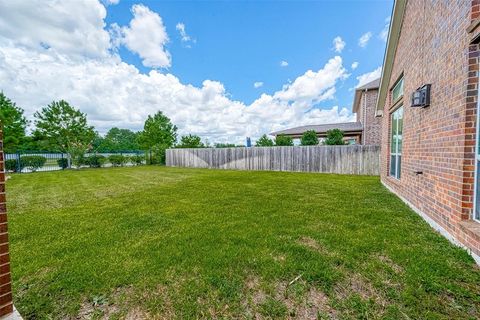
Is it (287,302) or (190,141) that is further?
(190,141)

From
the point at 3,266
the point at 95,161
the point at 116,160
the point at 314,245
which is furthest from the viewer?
the point at 116,160

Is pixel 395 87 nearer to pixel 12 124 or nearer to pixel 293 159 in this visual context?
pixel 293 159

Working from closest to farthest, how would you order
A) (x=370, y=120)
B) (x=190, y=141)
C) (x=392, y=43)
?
(x=392, y=43), (x=370, y=120), (x=190, y=141)

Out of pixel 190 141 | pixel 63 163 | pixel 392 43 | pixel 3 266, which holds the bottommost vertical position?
pixel 3 266

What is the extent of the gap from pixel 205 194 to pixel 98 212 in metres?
2.73

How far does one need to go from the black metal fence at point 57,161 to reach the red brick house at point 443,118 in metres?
22.2

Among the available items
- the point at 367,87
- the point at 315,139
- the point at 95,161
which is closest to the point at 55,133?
the point at 95,161

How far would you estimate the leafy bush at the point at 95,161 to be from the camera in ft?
62.1

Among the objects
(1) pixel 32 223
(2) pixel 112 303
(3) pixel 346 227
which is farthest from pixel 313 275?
(1) pixel 32 223

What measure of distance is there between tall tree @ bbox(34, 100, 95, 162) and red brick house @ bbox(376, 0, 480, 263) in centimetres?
2232

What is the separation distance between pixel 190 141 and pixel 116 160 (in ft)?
25.0

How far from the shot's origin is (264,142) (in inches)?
779

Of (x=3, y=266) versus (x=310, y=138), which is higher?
(x=310, y=138)

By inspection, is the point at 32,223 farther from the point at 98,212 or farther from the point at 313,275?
the point at 313,275
